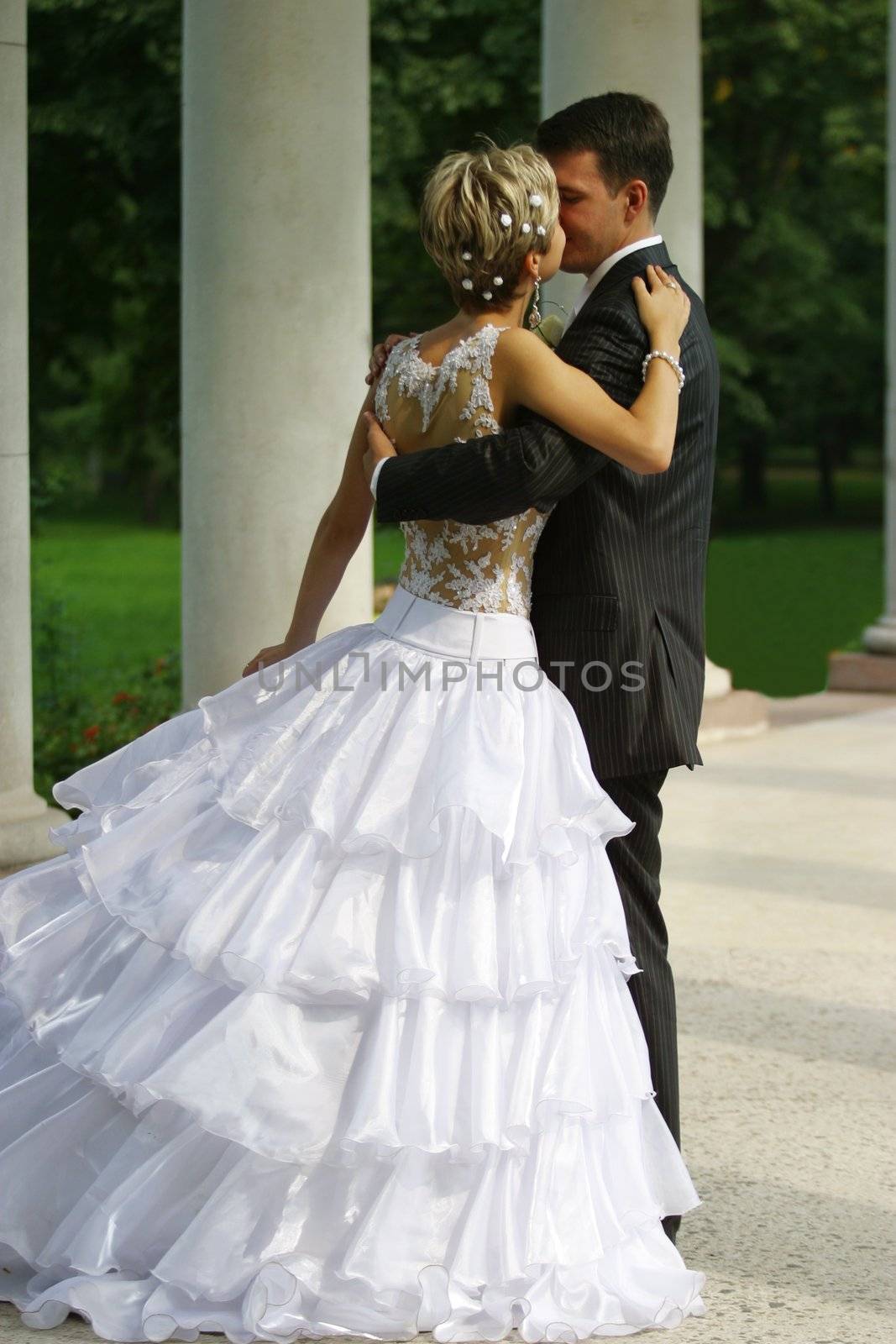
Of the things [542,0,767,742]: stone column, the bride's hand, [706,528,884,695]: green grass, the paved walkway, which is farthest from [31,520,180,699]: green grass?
the bride's hand

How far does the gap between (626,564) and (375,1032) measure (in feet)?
5.46

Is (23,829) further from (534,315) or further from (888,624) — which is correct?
(888,624)

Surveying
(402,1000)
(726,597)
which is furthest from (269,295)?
(726,597)

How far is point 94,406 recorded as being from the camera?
61.8 m

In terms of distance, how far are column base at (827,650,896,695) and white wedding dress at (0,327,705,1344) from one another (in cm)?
1473

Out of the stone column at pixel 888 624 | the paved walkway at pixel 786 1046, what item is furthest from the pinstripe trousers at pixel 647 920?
the stone column at pixel 888 624

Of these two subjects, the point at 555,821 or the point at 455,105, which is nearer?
the point at 555,821

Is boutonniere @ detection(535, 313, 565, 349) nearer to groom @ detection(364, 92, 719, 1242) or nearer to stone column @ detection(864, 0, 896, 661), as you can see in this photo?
groom @ detection(364, 92, 719, 1242)

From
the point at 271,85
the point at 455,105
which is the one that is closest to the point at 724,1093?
the point at 271,85

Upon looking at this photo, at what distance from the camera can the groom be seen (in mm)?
5711

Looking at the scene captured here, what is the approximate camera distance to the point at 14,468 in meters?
9.94

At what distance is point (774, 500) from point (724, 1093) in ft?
231

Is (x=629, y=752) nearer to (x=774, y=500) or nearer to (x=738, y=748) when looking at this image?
(x=738, y=748)

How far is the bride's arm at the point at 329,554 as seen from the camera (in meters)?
6.20
